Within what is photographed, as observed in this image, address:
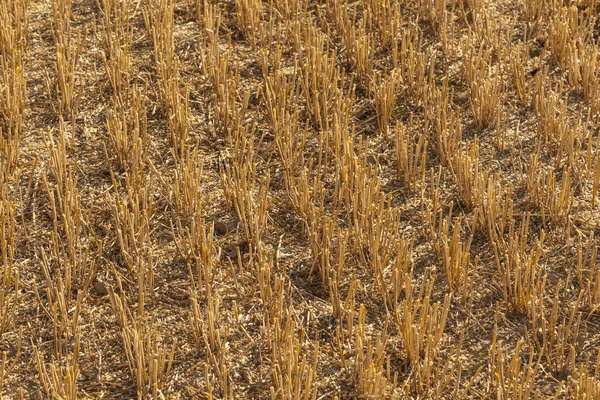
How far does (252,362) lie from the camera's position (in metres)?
3.04

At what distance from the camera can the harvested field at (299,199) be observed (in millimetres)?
2988

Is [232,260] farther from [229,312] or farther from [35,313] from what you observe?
[35,313]

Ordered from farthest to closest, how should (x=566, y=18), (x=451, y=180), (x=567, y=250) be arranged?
(x=566, y=18), (x=451, y=180), (x=567, y=250)

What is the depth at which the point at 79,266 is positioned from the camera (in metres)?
3.31

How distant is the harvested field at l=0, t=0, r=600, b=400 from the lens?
9.80 ft

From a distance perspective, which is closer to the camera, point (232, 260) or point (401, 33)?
point (232, 260)

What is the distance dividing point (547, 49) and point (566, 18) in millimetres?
168

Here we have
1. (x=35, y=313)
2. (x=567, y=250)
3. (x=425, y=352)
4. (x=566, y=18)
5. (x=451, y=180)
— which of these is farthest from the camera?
(x=566, y=18)

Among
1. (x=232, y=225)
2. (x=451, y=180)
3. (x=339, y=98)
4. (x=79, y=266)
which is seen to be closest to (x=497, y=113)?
(x=451, y=180)

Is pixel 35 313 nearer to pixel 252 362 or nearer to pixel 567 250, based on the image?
pixel 252 362

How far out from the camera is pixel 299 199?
11.7 ft

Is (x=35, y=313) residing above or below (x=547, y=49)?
below

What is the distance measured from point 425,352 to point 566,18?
229 cm

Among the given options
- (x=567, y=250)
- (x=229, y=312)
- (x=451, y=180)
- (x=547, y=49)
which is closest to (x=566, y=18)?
(x=547, y=49)
